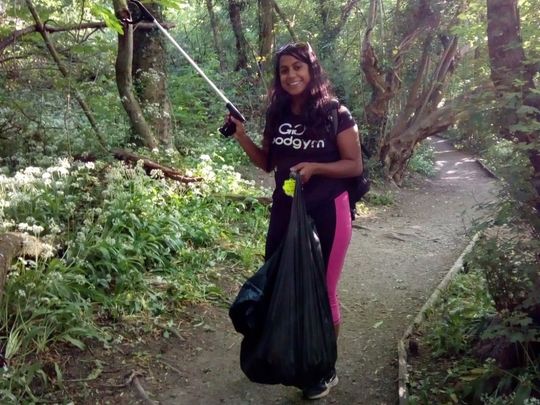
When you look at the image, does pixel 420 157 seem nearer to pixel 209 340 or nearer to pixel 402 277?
pixel 402 277

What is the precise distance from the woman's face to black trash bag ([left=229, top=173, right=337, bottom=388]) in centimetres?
57

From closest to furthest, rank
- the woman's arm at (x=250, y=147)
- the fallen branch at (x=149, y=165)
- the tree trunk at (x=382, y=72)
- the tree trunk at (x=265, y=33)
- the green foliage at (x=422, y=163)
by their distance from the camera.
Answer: the woman's arm at (x=250, y=147), the fallen branch at (x=149, y=165), the tree trunk at (x=382, y=72), the tree trunk at (x=265, y=33), the green foliage at (x=422, y=163)

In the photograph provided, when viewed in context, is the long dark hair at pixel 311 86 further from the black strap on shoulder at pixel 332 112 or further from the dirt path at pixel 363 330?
the dirt path at pixel 363 330

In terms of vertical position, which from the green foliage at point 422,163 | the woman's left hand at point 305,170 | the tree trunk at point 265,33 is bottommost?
the green foliage at point 422,163

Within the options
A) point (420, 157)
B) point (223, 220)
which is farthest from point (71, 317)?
point (420, 157)

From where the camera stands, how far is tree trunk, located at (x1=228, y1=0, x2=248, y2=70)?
1634 centimetres

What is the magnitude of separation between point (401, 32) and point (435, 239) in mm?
6527

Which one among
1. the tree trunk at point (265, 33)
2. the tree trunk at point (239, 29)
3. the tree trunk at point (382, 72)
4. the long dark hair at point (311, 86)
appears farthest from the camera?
the tree trunk at point (239, 29)

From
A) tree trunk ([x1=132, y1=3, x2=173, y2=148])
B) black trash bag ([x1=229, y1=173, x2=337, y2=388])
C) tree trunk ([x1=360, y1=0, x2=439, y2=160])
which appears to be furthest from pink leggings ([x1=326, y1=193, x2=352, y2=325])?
tree trunk ([x1=360, y1=0, x2=439, y2=160])

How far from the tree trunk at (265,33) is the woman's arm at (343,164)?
38.9 feet

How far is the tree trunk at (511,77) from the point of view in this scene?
3.18 m

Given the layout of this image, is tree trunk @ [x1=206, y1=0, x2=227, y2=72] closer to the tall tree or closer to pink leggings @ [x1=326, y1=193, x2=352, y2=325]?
the tall tree

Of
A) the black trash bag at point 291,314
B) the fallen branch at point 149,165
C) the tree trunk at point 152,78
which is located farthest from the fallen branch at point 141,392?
the tree trunk at point 152,78

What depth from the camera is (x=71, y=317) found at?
13.4 feet
